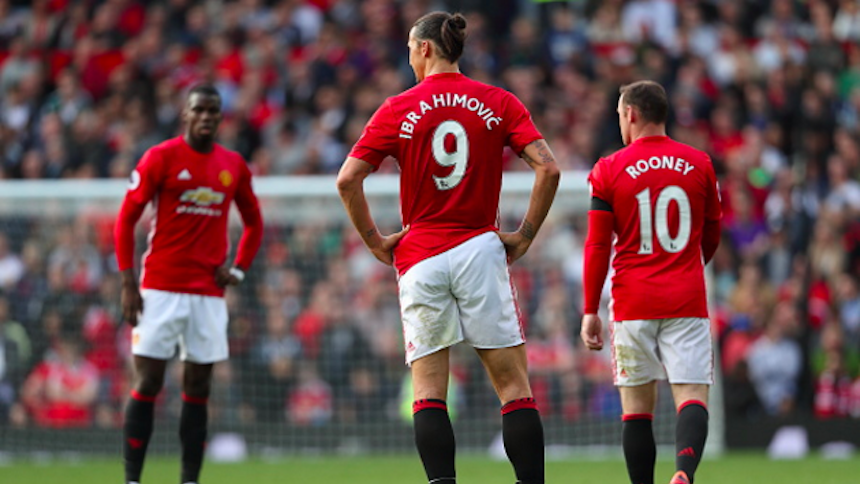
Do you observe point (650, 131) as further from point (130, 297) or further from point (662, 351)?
point (130, 297)

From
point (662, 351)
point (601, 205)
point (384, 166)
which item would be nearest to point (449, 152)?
point (601, 205)

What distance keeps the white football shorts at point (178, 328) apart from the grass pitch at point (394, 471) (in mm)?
2193

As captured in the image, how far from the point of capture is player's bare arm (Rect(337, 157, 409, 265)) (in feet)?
20.9

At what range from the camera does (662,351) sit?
731 cm

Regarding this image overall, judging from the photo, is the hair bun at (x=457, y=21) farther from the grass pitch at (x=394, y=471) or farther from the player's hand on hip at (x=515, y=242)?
the grass pitch at (x=394, y=471)

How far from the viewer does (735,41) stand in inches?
675

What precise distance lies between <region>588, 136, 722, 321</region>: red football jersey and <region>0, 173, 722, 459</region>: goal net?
6.28 m

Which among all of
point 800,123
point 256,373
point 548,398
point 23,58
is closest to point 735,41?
point 800,123

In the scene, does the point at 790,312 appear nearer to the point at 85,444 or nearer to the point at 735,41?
the point at 735,41

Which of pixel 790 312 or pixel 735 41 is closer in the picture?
pixel 790 312

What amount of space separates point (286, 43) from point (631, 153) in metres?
12.4

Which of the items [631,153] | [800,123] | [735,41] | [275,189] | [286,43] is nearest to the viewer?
[631,153]

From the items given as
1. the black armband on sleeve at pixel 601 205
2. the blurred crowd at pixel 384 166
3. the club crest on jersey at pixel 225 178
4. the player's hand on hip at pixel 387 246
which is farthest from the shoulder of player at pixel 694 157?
the blurred crowd at pixel 384 166

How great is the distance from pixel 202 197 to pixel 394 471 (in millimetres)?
3914
